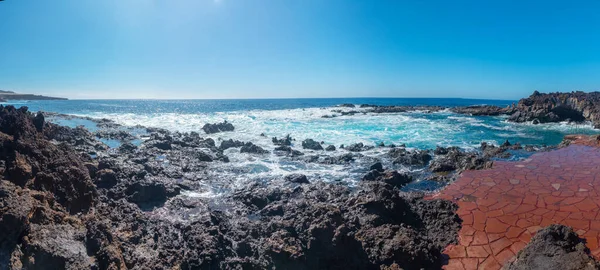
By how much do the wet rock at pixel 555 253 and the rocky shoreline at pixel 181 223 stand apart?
1.14 m

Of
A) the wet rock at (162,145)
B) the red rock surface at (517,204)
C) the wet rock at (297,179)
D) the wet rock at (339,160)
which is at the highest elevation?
the wet rock at (162,145)

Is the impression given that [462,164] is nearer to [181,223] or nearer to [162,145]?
[181,223]

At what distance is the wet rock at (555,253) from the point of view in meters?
3.25

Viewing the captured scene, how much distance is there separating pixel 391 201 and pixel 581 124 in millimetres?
34859

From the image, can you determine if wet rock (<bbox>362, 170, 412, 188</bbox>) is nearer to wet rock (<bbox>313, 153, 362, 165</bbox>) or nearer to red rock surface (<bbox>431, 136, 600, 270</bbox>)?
red rock surface (<bbox>431, 136, 600, 270</bbox>)

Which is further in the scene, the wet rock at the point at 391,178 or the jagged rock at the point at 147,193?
the wet rock at the point at 391,178

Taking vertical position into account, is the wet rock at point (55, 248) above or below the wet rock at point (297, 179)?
above

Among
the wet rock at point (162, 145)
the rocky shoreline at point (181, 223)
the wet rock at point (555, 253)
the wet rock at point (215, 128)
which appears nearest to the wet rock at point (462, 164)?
the rocky shoreline at point (181, 223)

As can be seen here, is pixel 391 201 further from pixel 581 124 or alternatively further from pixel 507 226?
pixel 581 124

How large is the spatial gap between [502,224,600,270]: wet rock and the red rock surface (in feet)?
1.78

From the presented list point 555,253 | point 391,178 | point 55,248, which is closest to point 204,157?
point 391,178

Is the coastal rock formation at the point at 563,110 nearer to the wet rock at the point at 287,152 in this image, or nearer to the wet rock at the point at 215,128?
the wet rock at the point at 287,152

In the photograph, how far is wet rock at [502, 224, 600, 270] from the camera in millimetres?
3250

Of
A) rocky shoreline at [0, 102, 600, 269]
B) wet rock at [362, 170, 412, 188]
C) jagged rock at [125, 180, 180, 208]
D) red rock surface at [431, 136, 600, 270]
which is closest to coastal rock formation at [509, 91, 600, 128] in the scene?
red rock surface at [431, 136, 600, 270]
